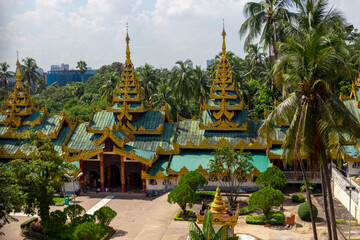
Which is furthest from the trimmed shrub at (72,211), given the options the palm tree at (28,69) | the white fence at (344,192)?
the palm tree at (28,69)

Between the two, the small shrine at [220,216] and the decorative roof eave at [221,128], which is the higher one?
the decorative roof eave at [221,128]

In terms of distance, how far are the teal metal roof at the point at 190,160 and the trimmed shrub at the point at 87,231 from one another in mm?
11405

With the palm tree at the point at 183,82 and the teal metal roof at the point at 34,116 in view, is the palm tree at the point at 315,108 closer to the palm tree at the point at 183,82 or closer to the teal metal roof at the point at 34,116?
the teal metal roof at the point at 34,116

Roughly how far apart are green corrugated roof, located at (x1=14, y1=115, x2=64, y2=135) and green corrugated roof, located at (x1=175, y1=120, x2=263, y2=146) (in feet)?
40.1

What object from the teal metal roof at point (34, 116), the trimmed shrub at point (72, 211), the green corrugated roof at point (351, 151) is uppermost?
the teal metal roof at point (34, 116)

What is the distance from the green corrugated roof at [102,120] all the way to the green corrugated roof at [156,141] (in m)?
3.15

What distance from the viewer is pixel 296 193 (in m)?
33.2

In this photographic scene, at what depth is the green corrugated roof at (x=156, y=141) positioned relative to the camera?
37234 millimetres

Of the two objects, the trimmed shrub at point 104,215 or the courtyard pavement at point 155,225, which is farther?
the trimmed shrub at point 104,215

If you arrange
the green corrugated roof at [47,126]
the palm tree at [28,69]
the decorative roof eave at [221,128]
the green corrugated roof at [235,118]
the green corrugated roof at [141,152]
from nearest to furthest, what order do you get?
the green corrugated roof at [141,152] < the decorative roof eave at [221,128] < the green corrugated roof at [235,118] < the green corrugated roof at [47,126] < the palm tree at [28,69]

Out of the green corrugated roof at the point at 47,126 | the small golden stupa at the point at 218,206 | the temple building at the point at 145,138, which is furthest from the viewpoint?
the green corrugated roof at the point at 47,126

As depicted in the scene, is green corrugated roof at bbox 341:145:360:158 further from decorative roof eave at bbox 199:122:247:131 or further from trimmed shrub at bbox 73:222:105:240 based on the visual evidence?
trimmed shrub at bbox 73:222:105:240

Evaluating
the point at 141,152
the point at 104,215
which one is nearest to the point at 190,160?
the point at 141,152

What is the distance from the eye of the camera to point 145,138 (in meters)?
38.2
